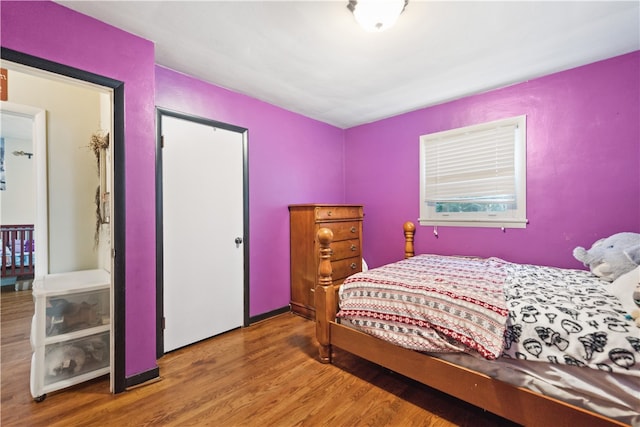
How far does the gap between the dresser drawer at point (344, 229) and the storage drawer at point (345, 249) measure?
0.14ft

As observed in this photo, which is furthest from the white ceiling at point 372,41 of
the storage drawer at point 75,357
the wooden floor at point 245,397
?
the wooden floor at point 245,397

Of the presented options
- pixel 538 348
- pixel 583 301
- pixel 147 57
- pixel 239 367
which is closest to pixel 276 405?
pixel 239 367

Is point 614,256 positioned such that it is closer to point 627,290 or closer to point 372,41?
point 627,290

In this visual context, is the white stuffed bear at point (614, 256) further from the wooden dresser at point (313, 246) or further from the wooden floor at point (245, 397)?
the wooden dresser at point (313, 246)

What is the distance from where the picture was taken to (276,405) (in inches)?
65.4

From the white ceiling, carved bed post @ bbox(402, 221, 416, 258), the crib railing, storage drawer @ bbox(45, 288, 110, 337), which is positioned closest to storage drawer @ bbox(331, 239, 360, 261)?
carved bed post @ bbox(402, 221, 416, 258)

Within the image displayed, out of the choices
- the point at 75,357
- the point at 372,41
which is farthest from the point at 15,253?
the point at 372,41

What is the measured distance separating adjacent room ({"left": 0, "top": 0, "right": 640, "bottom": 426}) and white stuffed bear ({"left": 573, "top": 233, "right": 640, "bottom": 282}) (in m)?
0.01

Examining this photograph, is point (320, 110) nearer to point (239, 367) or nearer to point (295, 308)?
point (295, 308)

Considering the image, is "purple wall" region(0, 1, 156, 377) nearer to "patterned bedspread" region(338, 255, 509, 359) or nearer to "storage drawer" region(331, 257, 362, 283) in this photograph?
"patterned bedspread" region(338, 255, 509, 359)

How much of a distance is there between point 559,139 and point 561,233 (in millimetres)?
840

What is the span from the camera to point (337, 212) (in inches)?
126

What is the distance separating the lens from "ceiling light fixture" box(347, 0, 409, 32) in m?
1.48

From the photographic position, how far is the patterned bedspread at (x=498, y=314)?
122cm
